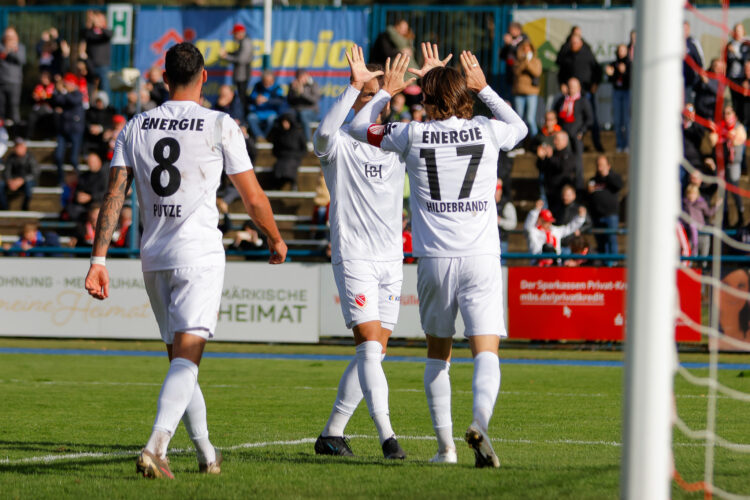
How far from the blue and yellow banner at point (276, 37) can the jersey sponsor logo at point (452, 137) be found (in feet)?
70.1

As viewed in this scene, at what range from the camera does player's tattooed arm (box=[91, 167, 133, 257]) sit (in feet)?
21.8

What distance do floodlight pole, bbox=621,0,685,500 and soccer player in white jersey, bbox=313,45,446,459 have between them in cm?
345

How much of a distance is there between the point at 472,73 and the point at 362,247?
137 cm

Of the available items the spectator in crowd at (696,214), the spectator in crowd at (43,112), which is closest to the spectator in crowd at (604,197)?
the spectator in crowd at (696,214)

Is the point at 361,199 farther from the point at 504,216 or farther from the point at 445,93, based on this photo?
the point at 504,216

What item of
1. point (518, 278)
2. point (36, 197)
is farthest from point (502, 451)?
point (36, 197)

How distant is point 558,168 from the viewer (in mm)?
21906

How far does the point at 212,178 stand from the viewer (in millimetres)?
6609

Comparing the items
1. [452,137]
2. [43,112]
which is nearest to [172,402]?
[452,137]

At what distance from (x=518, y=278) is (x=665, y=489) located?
47.6ft

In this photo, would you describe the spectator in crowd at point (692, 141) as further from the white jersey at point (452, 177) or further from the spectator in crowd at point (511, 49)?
the white jersey at point (452, 177)

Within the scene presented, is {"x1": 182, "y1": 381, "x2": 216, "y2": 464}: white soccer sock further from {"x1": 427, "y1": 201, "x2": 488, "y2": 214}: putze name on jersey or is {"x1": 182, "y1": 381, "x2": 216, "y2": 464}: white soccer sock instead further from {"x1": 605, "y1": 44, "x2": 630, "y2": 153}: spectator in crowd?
{"x1": 605, "y1": 44, "x2": 630, "y2": 153}: spectator in crowd

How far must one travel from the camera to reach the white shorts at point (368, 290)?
7.69 metres

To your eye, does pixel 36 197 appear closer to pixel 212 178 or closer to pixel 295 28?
pixel 295 28
